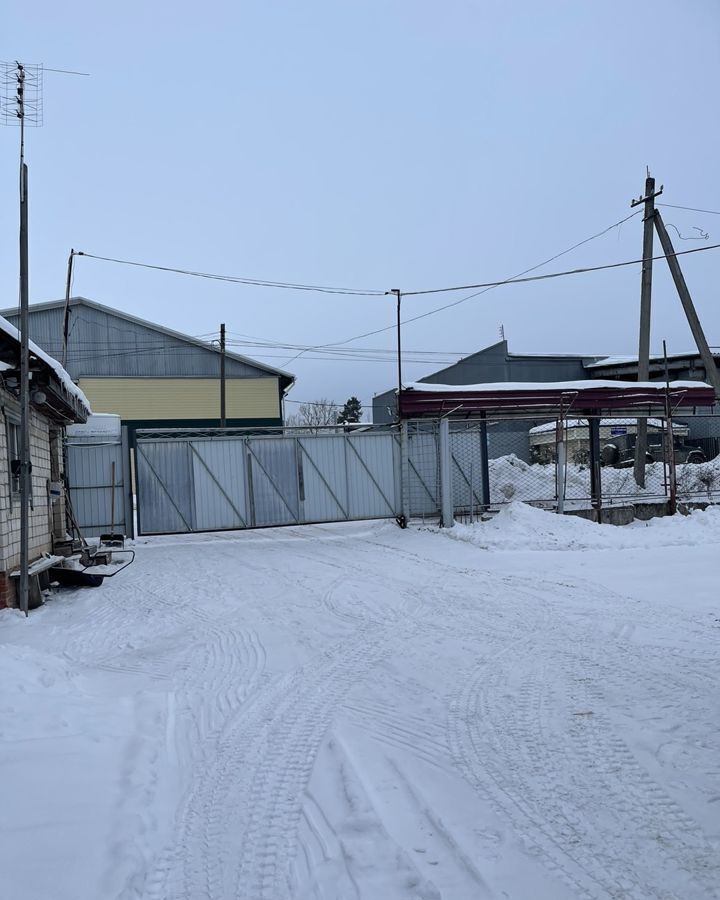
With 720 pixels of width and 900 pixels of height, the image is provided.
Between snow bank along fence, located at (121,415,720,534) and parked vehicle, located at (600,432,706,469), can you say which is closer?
snow bank along fence, located at (121,415,720,534)

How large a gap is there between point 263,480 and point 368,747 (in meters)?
13.1

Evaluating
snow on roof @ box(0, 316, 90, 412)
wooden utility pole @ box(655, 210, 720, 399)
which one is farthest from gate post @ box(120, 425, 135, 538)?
wooden utility pole @ box(655, 210, 720, 399)

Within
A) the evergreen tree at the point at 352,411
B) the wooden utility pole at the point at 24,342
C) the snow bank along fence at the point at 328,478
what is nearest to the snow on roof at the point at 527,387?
the snow bank along fence at the point at 328,478

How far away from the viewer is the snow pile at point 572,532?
13711 mm

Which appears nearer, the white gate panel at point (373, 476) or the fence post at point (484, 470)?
the fence post at point (484, 470)

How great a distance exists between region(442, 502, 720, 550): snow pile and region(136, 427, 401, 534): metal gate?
2790 mm

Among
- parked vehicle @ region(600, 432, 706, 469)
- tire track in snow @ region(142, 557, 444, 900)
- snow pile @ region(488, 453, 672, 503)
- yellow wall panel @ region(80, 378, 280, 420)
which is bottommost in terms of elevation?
tire track in snow @ region(142, 557, 444, 900)

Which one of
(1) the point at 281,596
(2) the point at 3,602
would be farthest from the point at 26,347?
(1) the point at 281,596

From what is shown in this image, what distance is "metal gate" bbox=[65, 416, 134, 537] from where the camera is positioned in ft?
56.3

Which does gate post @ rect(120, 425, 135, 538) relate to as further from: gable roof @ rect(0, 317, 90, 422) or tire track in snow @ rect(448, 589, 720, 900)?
tire track in snow @ rect(448, 589, 720, 900)

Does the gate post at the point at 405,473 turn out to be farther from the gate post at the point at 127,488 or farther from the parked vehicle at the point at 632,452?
the parked vehicle at the point at 632,452

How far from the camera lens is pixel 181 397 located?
112 feet

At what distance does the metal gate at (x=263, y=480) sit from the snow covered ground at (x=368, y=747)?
7229 millimetres

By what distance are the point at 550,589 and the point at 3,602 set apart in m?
6.93
